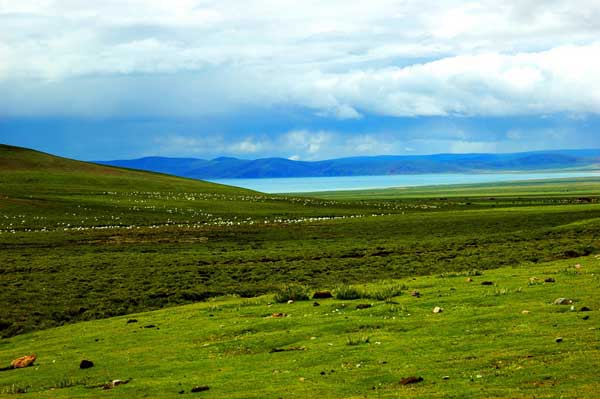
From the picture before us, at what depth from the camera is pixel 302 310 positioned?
→ 23188 millimetres

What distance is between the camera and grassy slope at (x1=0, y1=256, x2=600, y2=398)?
13.1m

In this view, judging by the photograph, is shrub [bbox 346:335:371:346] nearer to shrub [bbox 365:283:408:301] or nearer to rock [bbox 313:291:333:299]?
shrub [bbox 365:283:408:301]

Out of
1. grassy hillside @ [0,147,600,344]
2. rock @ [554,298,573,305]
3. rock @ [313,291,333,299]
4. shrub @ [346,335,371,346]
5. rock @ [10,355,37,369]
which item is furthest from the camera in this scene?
grassy hillside @ [0,147,600,344]

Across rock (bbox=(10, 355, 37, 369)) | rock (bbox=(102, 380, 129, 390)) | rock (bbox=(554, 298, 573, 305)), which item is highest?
rock (bbox=(554, 298, 573, 305))

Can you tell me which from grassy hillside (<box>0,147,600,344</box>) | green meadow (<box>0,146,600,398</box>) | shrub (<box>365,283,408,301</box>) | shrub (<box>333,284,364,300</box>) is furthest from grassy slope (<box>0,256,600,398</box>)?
grassy hillside (<box>0,147,600,344</box>)

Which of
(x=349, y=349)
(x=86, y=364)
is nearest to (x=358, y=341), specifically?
(x=349, y=349)

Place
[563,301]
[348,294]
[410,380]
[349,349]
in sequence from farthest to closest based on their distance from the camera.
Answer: [348,294], [563,301], [349,349], [410,380]

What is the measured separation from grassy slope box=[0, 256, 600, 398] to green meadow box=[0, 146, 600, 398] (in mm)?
59

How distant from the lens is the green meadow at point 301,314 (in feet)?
46.2

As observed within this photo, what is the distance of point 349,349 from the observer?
1656 cm

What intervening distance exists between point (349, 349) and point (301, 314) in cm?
591

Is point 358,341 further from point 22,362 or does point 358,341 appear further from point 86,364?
point 22,362

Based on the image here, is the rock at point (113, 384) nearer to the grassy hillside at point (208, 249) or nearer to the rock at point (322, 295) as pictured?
the rock at point (322, 295)

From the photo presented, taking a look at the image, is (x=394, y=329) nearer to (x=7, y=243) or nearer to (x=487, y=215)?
(x=7, y=243)
